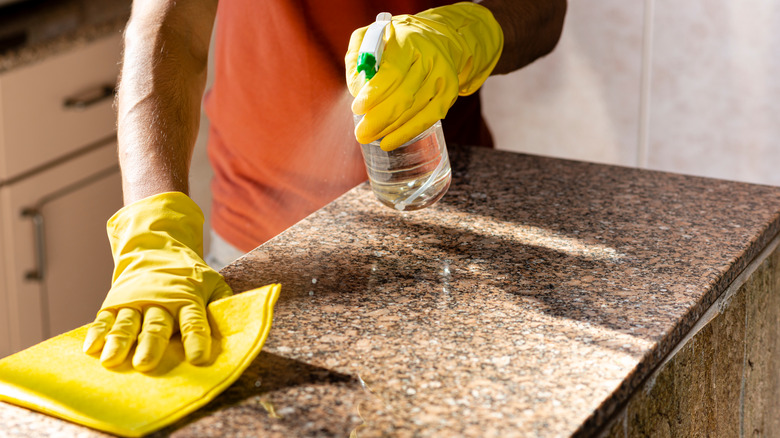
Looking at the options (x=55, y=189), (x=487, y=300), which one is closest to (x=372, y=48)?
(x=487, y=300)

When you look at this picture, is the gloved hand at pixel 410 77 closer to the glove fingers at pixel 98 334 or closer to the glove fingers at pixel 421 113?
the glove fingers at pixel 421 113

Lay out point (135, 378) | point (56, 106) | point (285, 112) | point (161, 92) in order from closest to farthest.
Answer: point (135, 378) < point (161, 92) < point (285, 112) < point (56, 106)

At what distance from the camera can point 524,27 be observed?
123 cm

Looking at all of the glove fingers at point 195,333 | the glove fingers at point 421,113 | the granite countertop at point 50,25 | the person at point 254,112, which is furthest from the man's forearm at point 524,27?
the granite countertop at point 50,25

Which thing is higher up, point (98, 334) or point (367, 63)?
point (367, 63)

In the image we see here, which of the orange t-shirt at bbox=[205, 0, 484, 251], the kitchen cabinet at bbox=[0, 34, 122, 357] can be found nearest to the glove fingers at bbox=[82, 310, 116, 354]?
the orange t-shirt at bbox=[205, 0, 484, 251]

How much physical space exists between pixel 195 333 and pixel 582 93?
148 centimetres

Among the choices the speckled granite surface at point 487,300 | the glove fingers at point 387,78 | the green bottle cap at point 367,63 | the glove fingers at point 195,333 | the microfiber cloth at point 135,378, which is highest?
the green bottle cap at point 367,63

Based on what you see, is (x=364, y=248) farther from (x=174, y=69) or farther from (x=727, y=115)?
(x=727, y=115)

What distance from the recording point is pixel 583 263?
0.90 meters

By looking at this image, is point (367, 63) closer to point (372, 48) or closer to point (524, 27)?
point (372, 48)

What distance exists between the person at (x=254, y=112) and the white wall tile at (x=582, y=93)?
0.51m

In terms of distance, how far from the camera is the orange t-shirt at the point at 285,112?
1356mm

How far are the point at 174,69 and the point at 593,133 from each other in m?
1.19
